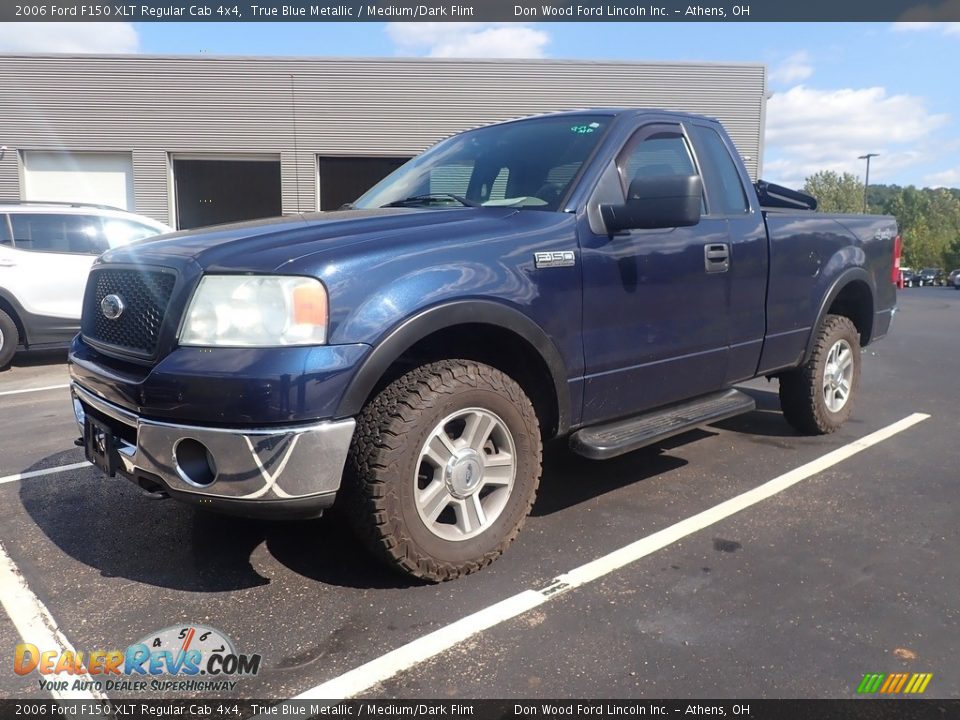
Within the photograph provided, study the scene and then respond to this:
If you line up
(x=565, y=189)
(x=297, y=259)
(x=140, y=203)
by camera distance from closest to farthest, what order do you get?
1. (x=297, y=259)
2. (x=565, y=189)
3. (x=140, y=203)

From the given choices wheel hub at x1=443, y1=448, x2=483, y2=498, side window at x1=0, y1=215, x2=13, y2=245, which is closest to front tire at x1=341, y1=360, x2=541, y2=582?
wheel hub at x1=443, y1=448, x2=483, y2=498

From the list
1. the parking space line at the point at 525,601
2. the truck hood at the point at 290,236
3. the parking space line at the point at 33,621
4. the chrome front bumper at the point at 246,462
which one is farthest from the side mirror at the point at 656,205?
the parking space line at the point at 33,621

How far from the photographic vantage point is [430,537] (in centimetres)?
291

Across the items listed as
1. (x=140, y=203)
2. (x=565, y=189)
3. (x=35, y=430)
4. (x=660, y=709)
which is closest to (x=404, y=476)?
(x=660, y=709)

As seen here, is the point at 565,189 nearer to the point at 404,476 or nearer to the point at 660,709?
the point at 404,476

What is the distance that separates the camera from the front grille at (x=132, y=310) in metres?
2.78

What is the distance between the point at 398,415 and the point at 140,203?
21654 millimetres

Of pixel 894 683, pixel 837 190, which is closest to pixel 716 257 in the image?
pixel 894 683

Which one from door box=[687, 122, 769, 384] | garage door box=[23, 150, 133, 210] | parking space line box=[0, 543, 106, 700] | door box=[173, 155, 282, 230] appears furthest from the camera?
door box=[173, 155, 282, 230]

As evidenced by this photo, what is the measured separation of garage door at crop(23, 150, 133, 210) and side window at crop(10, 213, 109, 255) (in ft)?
46.6

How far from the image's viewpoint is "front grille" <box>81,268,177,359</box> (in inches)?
109

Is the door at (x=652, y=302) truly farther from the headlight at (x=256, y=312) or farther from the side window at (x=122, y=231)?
the side window at (x=122, y=231)

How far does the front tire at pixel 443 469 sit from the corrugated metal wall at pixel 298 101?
66.1 ft

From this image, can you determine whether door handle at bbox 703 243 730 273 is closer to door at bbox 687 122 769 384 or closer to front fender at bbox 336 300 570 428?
door at bbox 687 122 769 384
